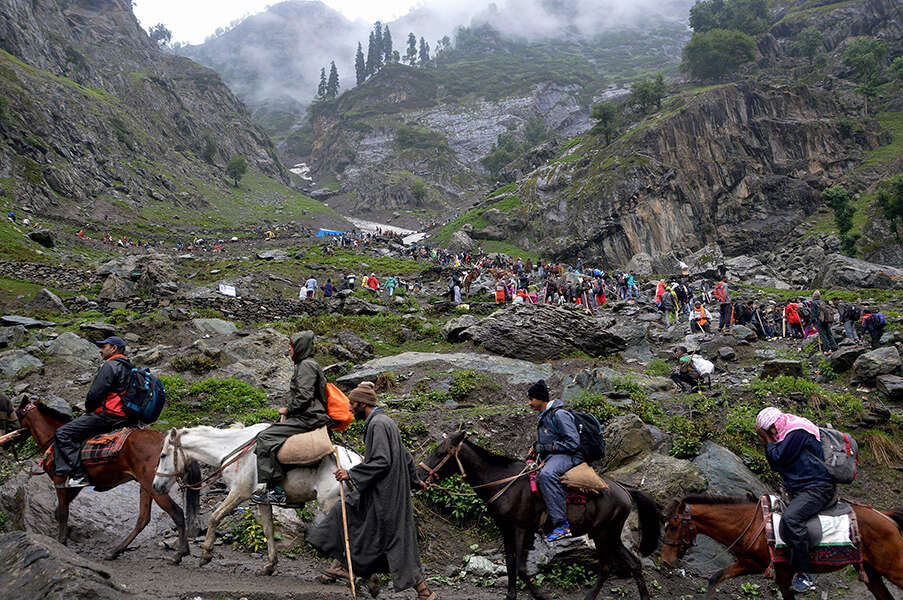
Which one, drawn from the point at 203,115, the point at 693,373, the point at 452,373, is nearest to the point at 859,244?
the point at 693,373

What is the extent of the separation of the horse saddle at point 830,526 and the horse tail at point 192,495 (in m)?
7.79

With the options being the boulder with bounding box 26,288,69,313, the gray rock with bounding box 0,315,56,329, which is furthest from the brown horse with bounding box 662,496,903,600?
the boulder with bounding box 26,288,69,313

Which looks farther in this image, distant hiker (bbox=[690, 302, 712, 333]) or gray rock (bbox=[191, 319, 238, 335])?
distant hiker (bbox=[690, 302, 712, 333])

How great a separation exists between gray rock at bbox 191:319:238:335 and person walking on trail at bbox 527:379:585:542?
15.4 meters

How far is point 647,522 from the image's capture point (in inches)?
267

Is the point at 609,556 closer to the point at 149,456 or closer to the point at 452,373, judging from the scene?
the point at 149,456

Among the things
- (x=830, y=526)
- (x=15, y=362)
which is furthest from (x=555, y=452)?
(x=15, y=362)

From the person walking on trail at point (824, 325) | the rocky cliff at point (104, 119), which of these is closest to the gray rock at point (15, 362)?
the person walking on trail at point (824, 325)

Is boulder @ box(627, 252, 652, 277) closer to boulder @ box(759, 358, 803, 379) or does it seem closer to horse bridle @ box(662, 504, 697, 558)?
boulder @ box(759, 358, 803, 379)

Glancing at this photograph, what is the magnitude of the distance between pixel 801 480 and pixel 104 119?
300ft

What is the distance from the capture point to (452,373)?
14594 mm

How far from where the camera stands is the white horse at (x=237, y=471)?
6.44 m

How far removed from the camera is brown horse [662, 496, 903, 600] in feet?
18.5

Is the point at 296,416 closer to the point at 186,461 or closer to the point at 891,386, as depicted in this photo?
the point at 186,461
